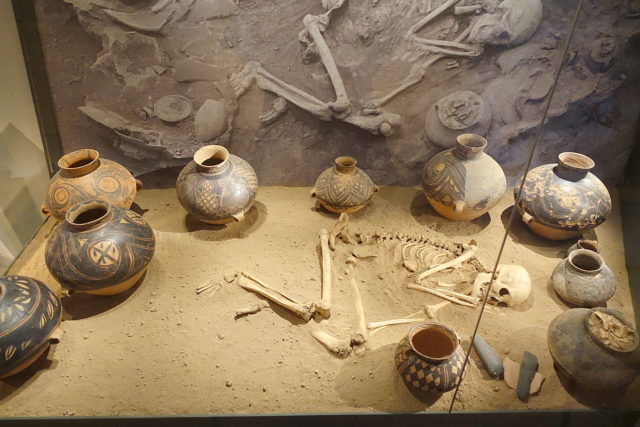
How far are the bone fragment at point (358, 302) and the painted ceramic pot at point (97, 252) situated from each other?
153 cm

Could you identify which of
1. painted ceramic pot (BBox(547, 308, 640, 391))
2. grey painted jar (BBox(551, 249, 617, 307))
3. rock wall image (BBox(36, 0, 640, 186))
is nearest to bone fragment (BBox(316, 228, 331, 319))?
rock wall image (BBox(36, 0, 640, 186))

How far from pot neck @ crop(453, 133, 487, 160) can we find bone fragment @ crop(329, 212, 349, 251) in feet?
3.64

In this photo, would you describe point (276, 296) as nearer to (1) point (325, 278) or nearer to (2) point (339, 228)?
(1) point (325, 278)

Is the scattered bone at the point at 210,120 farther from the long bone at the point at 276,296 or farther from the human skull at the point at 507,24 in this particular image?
the human skull at the point at 507,24

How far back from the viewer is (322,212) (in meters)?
4.36

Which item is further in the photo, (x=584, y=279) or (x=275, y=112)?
(x=275, y=112)

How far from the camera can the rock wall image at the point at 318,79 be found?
158 inches

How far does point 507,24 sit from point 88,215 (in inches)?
149

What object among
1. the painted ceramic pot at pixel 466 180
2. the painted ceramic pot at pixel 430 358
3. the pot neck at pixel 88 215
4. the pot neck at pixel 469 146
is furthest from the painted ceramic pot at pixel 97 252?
the pot neck at pixel 469 146

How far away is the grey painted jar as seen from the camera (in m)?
3.07

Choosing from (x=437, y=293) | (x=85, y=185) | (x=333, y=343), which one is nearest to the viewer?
(x=333, y=343)

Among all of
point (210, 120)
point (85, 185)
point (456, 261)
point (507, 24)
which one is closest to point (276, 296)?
point (456, 261)

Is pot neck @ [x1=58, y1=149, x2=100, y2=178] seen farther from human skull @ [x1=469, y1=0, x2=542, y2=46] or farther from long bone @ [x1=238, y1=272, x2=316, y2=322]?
human skull @ [x1=469, y1=0, x2=542, y2=46]

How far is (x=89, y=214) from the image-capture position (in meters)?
3.46
